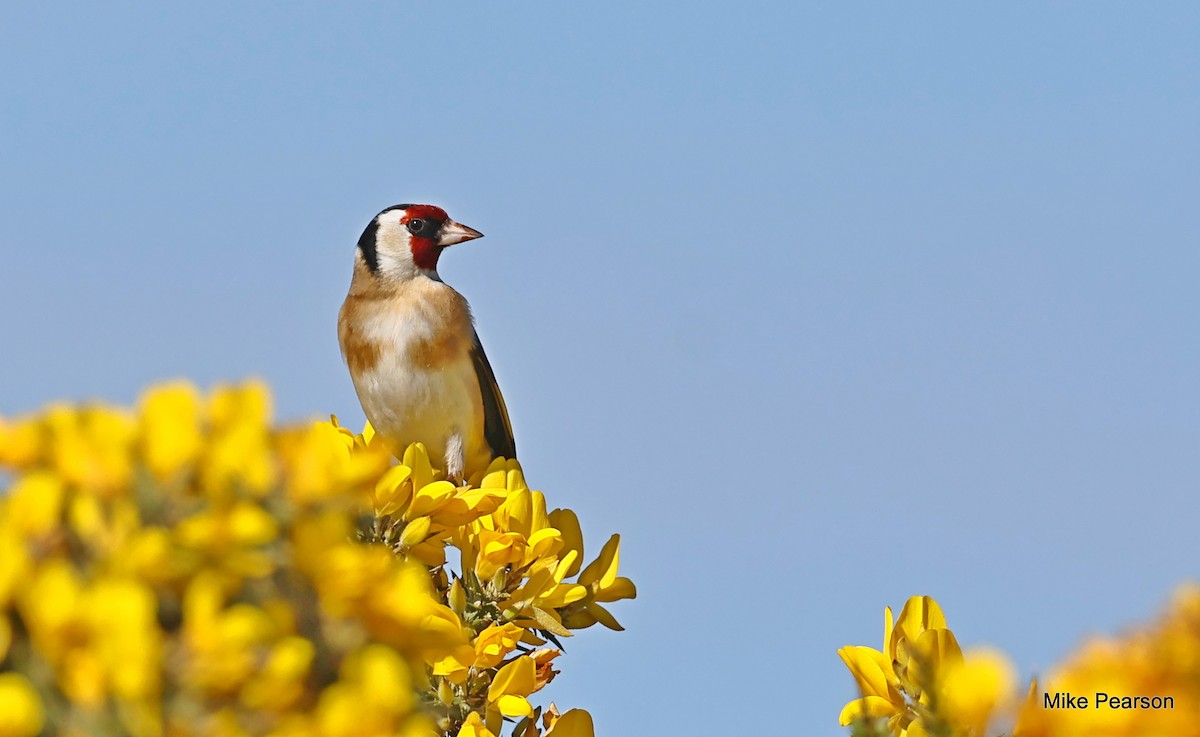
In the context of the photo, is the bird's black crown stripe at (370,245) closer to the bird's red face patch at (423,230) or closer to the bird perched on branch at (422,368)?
the bird perched on branch at (422,368)

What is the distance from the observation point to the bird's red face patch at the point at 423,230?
24.0 feet

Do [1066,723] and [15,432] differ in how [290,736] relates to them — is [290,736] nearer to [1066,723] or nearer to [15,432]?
[15,432]

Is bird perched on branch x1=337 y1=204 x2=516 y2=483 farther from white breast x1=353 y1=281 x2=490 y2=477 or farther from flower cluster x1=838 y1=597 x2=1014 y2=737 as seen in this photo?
flower cluster x1=838 y1=597 x2=1014 y2=737

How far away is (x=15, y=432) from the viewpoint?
5.54 ft

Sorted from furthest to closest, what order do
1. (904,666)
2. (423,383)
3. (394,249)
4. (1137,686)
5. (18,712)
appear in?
(394,249) < (423,383) < (904,666) < (1137,686) < (18,712)

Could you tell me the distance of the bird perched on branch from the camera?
679cm

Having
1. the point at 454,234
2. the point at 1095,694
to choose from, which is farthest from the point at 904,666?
the point at 454,234

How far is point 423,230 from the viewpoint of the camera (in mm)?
7348

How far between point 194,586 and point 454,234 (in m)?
5.93

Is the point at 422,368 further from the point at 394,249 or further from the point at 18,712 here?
the point at 18,712

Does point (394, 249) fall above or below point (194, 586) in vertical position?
above

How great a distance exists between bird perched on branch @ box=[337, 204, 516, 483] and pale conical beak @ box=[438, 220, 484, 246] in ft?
0.47

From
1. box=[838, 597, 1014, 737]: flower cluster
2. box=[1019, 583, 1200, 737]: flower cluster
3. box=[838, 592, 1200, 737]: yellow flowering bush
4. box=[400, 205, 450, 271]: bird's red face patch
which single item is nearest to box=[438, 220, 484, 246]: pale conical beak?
box=[400, 205, 450, 271]: bird's red face patch

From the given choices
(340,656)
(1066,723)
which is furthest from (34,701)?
(1066,723)
